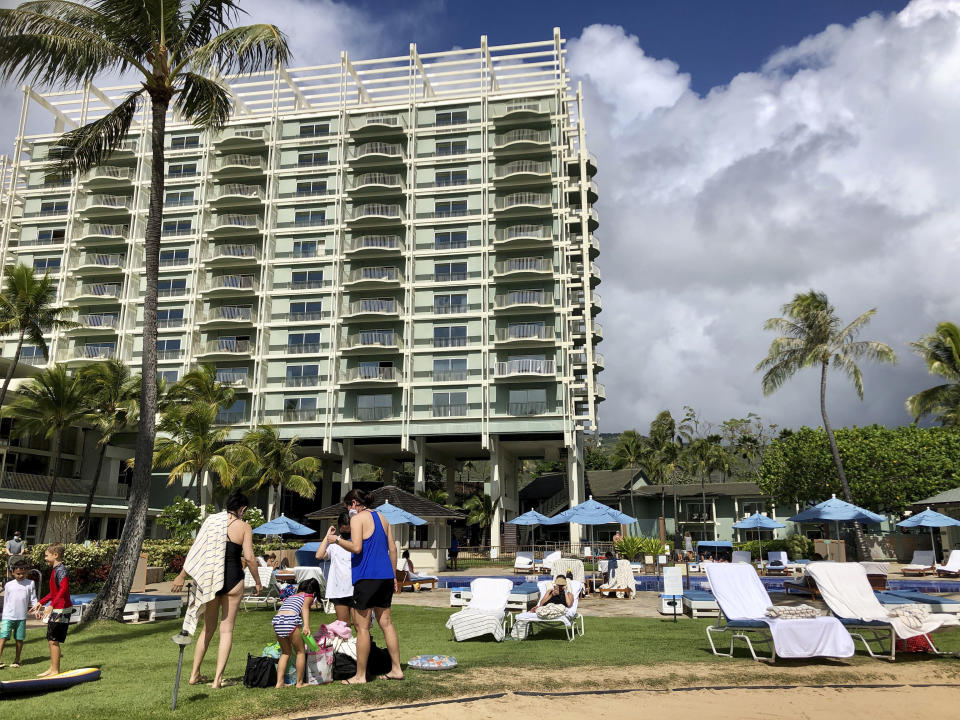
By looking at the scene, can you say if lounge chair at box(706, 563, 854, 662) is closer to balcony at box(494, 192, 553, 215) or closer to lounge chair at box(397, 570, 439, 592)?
lounge chair at box(397, 570, 439, 592)

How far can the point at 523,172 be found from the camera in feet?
152

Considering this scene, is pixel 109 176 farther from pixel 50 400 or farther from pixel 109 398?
pixel 50 400

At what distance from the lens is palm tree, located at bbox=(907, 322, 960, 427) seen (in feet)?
120

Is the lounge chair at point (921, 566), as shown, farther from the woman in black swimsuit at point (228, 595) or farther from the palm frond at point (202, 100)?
the palm frond at point (202, 100)

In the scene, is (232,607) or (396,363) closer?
(232,607)

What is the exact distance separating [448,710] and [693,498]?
50.3 metres

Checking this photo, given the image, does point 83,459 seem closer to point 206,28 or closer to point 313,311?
point 313,311

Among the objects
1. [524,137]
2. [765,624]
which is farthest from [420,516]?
[524,137]

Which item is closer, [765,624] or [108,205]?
[765,624]

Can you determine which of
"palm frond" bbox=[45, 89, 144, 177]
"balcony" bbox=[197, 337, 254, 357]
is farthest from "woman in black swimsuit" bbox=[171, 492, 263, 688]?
"balcony" bbox=[197, 337, 254, 357]

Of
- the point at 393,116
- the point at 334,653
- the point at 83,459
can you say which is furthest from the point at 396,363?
the point at 334,653

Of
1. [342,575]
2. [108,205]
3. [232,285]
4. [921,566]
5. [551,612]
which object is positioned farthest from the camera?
[108,205]

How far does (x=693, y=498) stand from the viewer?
53844 mm

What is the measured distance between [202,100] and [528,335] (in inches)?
1177
